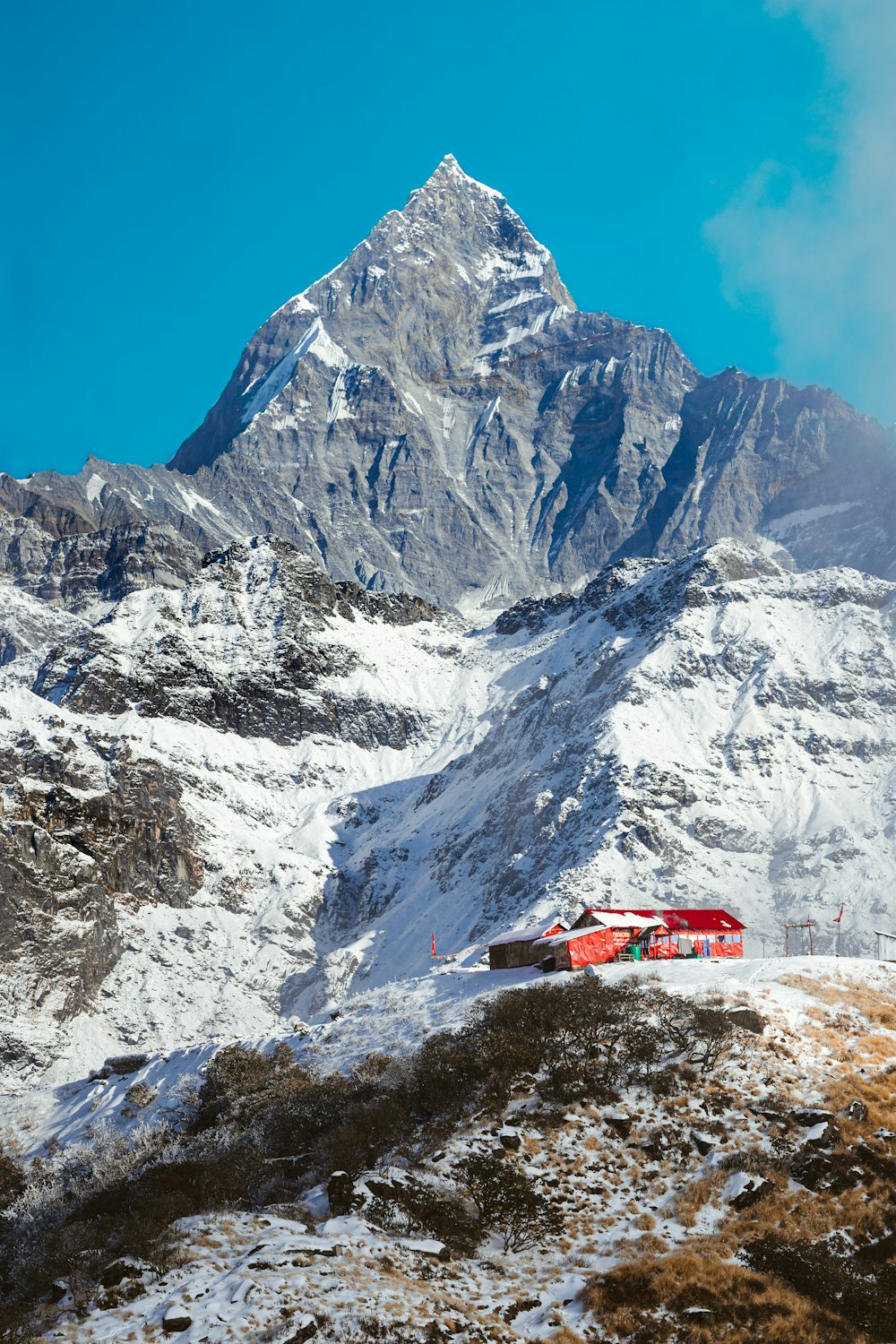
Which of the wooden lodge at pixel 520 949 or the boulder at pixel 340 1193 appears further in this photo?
the wooden lodge at pixel 520 949

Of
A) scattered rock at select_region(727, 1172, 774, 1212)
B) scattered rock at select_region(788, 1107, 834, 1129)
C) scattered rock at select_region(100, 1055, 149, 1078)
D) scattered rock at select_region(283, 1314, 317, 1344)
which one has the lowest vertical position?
scattered rock at select_region(100, 1055, 149, 1078)

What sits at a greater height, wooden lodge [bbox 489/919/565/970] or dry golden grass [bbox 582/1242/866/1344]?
wooden lodge [bbox 489/919/565/970]

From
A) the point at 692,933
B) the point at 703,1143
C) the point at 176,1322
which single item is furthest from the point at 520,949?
the point at 176,1322

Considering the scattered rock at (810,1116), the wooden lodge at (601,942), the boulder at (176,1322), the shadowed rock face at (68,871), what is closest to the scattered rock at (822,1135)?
the scattered rock at (810,1116)

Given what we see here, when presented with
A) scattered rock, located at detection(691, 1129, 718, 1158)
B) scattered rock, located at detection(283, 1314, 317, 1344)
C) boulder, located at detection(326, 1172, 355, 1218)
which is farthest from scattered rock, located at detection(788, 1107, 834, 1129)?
scattered rock, located at detection(283, 1314, 317, 1344)

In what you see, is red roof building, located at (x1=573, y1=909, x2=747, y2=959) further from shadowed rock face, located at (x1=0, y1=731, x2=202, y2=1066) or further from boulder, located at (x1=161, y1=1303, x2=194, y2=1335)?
shadowed rock face, located at (x1=0, y1=731, x2=202, y2=1066)

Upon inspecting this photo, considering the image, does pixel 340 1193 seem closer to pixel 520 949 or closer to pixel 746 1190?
pixel 746 1190

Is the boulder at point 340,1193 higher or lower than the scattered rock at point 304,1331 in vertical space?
higher

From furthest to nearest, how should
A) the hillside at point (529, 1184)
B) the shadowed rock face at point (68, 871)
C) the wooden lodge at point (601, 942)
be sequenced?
1. the shadowed rock face at point (68, 871)
2. the wooden lodge at point (601, 942)
3. the hillside at point (529, 1184)

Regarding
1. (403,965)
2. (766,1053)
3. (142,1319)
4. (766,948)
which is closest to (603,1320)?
(142,1319)

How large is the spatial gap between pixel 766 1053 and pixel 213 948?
14372 centimetres

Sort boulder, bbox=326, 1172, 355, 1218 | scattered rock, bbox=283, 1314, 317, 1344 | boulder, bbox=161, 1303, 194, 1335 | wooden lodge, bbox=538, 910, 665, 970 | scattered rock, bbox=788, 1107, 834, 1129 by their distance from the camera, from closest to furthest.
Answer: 1. scattered rock, bbox=283, 1314, 317, 1344
2. boulder, bbox=161, 1303, 194, 1335
3. boulder, bbox=326, 1172, 355, 1218
4. scattered rock, bbox=788, 1107, 834, 1129
5. wooden lodge, bbox=538, 910, 665, 970

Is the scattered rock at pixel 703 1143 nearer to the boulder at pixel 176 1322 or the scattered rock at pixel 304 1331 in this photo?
the scattered rock at pixel 304 1331

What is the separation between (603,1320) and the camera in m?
32.1
